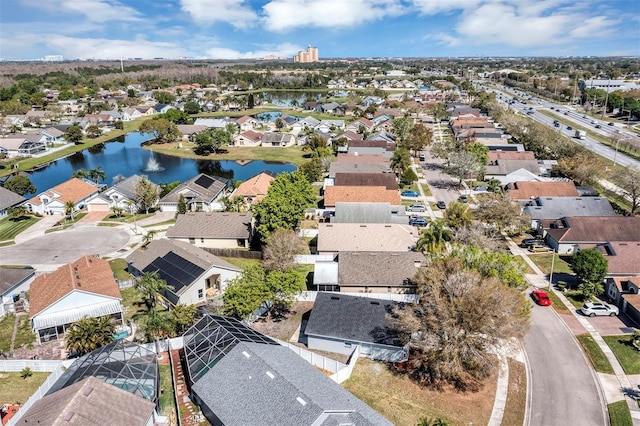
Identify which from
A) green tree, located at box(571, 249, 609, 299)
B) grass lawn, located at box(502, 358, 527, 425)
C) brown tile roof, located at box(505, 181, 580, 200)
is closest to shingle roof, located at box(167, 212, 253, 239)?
grass lawn, located at box(502, 358, 527, 425)

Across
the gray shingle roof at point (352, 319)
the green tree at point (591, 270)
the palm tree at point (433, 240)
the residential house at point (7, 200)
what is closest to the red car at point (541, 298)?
the green tree at point (591, 270)

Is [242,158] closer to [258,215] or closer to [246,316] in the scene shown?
[258,215]

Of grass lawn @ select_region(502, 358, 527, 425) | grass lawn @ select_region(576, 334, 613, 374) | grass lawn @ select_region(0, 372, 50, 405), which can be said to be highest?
grass lawn @ select_region(576, 334, 613, 374)

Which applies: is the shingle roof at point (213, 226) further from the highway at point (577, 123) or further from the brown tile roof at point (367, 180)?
the highway at point (577, 123)

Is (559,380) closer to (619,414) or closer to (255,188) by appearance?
(619,414)

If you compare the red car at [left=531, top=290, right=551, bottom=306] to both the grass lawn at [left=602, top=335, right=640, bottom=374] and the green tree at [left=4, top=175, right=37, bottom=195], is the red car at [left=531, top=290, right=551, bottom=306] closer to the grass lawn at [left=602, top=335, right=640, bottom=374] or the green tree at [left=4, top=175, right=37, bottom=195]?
the grass lawn at [left=602, top=335, right=640, bottom=374]
